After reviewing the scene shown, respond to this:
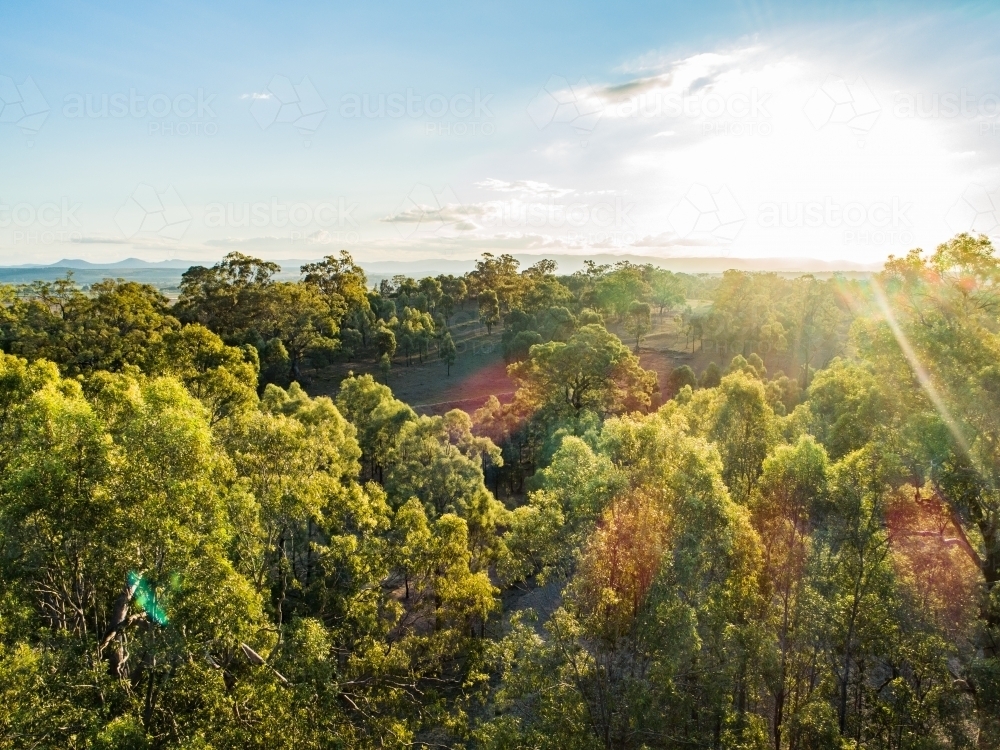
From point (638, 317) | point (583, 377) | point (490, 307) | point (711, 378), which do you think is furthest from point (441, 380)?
point (711, 378)

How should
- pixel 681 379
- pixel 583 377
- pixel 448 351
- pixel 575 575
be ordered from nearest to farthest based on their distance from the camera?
pixel 575 575 → pixel 583 377 → pixel 681 379 → pixel 448 351

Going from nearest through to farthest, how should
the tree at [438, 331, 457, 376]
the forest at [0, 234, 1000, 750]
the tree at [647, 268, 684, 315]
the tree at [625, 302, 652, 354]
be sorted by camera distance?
1. the forest at [0, 234, 1000, 750]
2. the tree at [438, 331, 457, 376]
3. the tree at [625, 302, 652, 354]
4. the tree at [647, 268, 684, 315]

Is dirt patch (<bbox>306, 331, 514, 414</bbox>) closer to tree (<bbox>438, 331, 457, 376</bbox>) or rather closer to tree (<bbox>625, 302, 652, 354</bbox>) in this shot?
tree (<bbox>438, 331, 457, 376</bbox>)

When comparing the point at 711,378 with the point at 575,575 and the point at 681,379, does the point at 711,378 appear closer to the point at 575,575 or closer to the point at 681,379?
the point at 681,379

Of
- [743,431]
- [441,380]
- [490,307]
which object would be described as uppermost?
[490,307]

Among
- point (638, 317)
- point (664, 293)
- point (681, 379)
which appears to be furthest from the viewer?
point (664, 293)

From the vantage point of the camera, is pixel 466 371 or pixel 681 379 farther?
pixel 466 371

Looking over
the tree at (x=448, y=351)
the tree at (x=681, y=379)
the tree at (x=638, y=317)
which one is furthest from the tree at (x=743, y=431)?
the tree at (x=638, y=317)

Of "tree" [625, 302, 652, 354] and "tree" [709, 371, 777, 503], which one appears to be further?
"tree" [625, 302, 652, 354]

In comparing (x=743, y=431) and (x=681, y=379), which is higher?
(x=743, y=431)

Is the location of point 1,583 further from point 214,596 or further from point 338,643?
point 338,643

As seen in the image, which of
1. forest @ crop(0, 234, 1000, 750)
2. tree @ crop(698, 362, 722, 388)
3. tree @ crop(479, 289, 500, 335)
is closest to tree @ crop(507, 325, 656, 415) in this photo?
tree @ crop(698, 362, 722, 388)

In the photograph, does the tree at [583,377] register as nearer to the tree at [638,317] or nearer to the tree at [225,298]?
the tree at [225,298]
